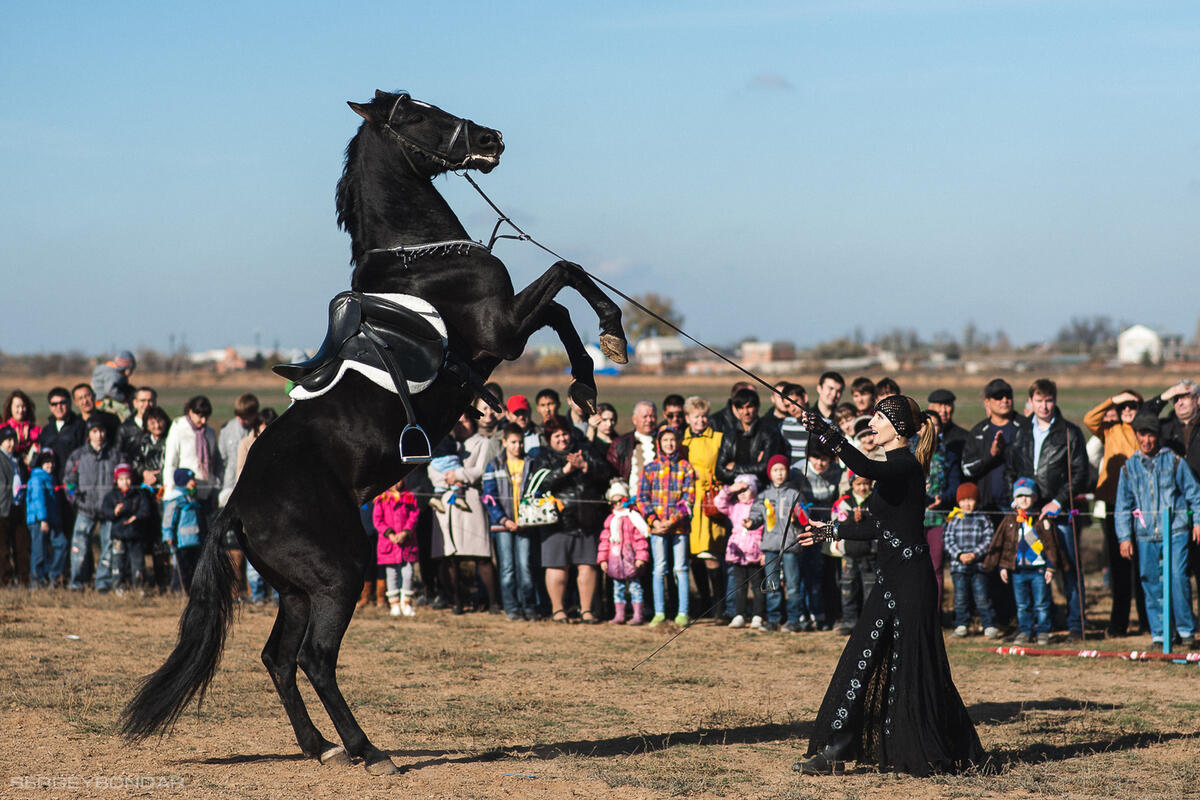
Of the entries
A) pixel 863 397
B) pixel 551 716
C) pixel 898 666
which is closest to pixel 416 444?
pixel 551 716

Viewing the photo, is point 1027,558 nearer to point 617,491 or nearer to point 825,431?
point 617,491

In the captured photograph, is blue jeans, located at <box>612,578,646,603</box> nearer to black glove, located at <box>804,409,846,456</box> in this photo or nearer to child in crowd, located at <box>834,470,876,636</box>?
child in crowd, located at <box>834,470,876,636</box>

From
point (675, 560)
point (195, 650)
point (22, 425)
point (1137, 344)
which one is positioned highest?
point (1137, 344)

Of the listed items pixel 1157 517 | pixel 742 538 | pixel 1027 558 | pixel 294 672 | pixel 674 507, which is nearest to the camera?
pixel 294 672

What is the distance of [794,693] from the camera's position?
8.00 meters

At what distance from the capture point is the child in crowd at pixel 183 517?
36.7 ft

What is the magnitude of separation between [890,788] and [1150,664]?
402cm

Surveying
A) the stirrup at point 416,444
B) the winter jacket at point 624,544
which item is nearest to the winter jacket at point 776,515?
the winter jacket at point 624,544

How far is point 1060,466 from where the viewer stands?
32.2 ft

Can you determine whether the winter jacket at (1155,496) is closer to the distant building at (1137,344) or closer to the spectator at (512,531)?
the spectator at (512,531)

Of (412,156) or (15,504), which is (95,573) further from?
(412,156)

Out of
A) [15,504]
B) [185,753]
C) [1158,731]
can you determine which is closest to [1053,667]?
[1158,731]

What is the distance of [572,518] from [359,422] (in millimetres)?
4975

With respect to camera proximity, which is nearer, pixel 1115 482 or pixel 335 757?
pixel 335 757
